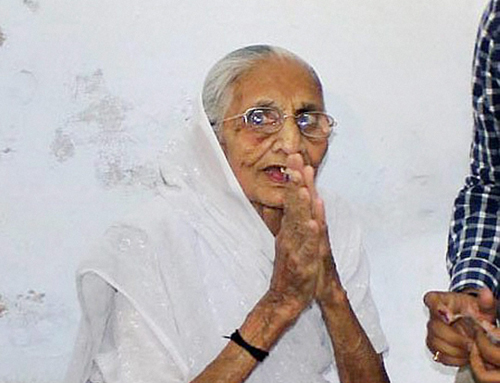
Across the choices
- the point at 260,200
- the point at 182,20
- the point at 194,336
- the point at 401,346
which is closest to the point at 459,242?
the point at 260,200

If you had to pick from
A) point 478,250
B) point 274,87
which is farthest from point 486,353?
point 274,87

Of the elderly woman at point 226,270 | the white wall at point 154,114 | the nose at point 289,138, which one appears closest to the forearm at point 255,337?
the elderly woman at point 226,270

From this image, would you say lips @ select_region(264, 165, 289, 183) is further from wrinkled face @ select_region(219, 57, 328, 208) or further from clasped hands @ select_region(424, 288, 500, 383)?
clasped hands @ select_region(424, 288, 500, 383)

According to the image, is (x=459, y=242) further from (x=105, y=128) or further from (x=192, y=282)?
(x=105, y=128)

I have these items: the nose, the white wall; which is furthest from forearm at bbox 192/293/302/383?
the white wall

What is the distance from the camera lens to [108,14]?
2.21 meters

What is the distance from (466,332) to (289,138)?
19.0 inches

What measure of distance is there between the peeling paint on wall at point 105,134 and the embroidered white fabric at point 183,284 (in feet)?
1.05

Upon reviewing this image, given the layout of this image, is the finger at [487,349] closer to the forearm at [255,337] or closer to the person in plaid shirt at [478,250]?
the person in plaid shirt at [478,250]

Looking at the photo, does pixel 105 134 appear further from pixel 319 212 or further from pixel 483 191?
pixel 483 191

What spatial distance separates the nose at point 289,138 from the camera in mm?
1843

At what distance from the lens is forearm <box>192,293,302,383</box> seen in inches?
67.8

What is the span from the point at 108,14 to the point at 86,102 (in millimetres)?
195

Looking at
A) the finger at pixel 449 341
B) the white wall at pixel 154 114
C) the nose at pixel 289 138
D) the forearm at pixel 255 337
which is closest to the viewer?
the finger at pixel 449 341
